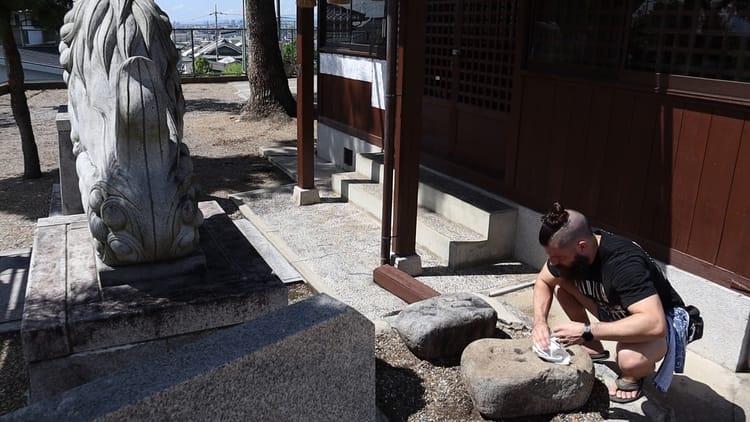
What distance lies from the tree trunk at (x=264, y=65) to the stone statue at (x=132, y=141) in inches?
383

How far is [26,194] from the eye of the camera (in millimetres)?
8445

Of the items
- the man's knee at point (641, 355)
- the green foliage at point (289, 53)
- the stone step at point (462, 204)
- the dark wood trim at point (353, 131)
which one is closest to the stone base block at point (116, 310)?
the man's knee at point (641, 355)

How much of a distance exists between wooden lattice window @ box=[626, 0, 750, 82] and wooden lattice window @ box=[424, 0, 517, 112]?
159 cm

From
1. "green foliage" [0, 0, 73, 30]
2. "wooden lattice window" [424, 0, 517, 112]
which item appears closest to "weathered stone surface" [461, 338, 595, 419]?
"wooden lattice window" [424, 0, 517, 112]

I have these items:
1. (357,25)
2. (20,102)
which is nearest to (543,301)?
(357,25)

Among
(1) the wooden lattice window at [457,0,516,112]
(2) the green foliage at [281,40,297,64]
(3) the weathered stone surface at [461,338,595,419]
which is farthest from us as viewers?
(2) the green foliage at [281,40,297,64]

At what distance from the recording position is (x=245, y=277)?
3.53 metres

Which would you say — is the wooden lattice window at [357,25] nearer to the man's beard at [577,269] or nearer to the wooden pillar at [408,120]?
the wooden pillar at [408,120]

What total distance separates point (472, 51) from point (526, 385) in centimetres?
469

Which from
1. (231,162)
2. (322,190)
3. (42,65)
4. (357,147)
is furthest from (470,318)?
(42,65)

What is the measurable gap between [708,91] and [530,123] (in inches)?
74.9

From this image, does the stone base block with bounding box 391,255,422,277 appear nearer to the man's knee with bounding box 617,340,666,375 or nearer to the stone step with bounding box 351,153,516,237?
the stone step with bounding box 351,153,516,237

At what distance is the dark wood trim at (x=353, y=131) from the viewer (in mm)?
8781

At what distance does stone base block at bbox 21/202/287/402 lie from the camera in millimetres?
2963
